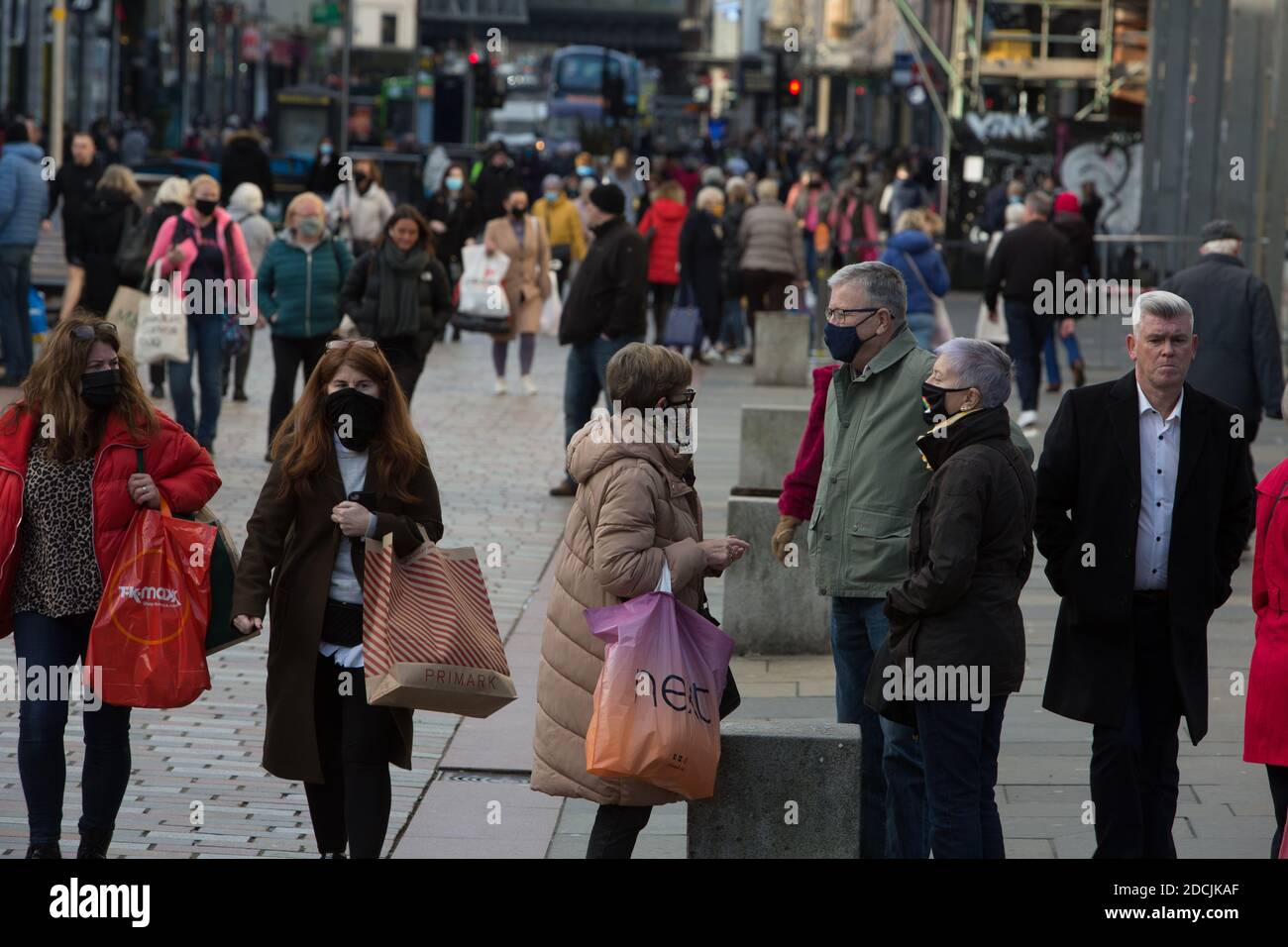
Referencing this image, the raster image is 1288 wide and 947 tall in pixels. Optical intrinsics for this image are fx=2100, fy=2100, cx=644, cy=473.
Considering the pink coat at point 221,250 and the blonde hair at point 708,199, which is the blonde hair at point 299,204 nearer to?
the pink coat at point 221,250

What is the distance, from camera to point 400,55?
63.5 meters

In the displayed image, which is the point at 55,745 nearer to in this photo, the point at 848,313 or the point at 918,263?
the point at 848,313

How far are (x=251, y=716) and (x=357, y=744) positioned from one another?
2.39 metres

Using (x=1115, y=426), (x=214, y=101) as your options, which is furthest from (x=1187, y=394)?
(x=214, y=101)

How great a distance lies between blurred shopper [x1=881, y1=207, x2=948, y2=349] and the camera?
15.1 metres

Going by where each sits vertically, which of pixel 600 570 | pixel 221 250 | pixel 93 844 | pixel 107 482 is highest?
pixel 221 250

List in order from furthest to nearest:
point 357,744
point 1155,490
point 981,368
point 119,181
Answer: point 119,181 → point 1155,490 → point 357,744 → point 981,368

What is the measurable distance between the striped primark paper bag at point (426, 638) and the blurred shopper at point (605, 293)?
7.09m

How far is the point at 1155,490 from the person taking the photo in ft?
19.0

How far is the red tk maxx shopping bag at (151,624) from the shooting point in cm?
575

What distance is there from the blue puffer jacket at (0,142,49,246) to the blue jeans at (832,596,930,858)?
11312 mm

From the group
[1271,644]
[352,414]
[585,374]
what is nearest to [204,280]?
[585,374]

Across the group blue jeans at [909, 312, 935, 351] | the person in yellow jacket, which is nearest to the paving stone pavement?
blue jeans at [909, 312, 935, 351]
